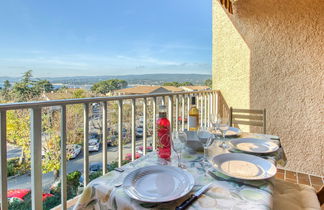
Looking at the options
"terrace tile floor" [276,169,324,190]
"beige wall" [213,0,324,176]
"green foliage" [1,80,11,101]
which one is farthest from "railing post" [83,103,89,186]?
"beige wall" [213,0,324,176]

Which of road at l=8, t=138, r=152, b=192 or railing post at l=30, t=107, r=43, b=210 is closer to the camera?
railing post at l=30, t=107, r=43, b=210

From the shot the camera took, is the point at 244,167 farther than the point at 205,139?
No

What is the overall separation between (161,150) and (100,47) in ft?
42.7

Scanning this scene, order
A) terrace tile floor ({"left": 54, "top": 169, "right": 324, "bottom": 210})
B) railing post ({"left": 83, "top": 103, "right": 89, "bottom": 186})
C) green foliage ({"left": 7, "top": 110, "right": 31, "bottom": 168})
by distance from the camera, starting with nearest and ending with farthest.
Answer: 1. railing post ({"left": 83, "top": 103, "right": 89, "bottom": 186})
2. green foliage ({"left": 7, "top": 110, "right": 31, "bottom": 168})
3. terrace tile floor ({"left": 54, "top": 169, "right": 324, "bottom": 210})

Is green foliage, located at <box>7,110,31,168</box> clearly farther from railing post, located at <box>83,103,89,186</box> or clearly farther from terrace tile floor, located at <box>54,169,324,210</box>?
terrace tile floor, located at <box>54,169,324,210</box>

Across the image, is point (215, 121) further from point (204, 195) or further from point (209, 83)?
point (209, 83)

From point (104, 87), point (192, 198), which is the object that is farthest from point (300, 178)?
point (104, 87)

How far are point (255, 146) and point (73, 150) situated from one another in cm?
196

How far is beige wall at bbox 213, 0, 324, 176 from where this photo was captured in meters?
2.38

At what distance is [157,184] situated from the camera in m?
0.64

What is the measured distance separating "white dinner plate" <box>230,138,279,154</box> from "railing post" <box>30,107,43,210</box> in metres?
1.14

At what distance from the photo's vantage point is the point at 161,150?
0.90m

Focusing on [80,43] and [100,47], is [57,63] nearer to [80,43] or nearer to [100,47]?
[80,43]

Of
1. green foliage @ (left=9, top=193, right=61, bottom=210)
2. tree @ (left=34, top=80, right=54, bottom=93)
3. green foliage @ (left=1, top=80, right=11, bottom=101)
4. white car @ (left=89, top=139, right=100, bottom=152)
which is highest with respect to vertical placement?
tree @ (left=34, top=80, right=54, bottom=93)
